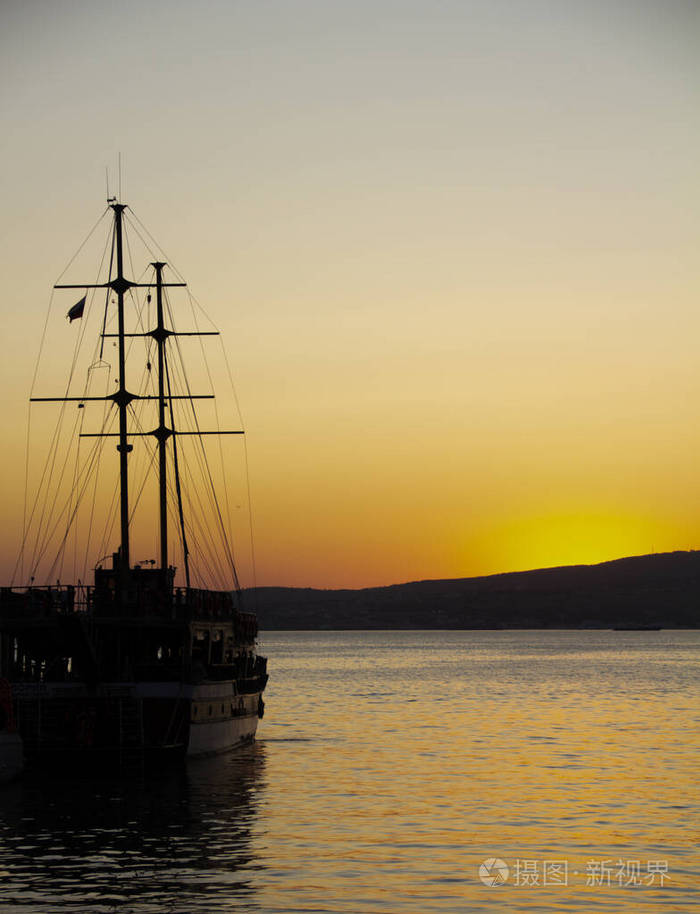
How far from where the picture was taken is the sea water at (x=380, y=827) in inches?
1040

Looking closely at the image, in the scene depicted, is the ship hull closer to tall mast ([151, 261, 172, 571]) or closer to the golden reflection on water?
the golden reflection on water

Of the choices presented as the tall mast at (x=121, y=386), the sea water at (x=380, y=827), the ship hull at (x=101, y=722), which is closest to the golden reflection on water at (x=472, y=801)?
the sea water at (x=380, y=827)

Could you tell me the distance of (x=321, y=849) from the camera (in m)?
31.4

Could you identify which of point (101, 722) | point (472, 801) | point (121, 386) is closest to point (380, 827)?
point (472, 801)

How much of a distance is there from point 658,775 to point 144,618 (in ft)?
63.0

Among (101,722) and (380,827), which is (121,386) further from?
(380,827)

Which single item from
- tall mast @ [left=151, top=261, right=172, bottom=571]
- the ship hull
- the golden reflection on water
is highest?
tall mast @ [left=151, top=261, right=172, bottom=571]

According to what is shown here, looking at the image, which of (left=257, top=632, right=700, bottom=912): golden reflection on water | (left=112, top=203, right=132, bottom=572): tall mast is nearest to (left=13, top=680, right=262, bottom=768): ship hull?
(left=257, top=632, right=700, bottom=912): golden reflection on water

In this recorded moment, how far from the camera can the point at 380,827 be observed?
114 feet

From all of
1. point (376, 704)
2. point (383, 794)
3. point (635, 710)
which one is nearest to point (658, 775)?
point (383, 794)

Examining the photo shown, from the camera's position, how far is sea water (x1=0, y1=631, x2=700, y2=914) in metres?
26.4

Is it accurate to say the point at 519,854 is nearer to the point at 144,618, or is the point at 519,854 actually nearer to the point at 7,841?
the point at 7,841

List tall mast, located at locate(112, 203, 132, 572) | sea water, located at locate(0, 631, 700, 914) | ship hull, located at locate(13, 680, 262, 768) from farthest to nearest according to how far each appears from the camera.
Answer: tall mast, located at locate(112, 203, 132, 572)
ship hull, located at locate(13, 680, 262, 768)
sea water, located at locate(0, 631, 700, 914)

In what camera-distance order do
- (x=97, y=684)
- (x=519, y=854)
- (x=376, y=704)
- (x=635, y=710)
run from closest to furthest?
(x=519, y=854)
(x=97, y=684)
(x=635, y=710)
(x=376, y=704)
